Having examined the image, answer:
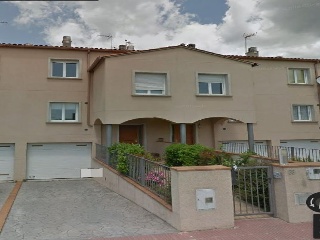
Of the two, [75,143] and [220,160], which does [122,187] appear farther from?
[75,143]

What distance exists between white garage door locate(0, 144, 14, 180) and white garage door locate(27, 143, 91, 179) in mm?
902

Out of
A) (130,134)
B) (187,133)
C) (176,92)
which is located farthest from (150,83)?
(187,133)

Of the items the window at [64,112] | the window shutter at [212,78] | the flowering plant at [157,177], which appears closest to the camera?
the flowering plant at [157,177]

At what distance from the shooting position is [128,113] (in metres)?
13.4

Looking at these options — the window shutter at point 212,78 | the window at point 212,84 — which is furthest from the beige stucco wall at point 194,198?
the window shutter at point 212,78

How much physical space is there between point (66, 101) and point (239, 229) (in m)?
12.7

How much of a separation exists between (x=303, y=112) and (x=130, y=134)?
12.4 meters

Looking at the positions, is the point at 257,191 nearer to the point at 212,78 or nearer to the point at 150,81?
the point at 150,81

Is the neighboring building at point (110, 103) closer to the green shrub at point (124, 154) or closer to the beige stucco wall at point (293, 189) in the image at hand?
the green shrub at point (124, 154)

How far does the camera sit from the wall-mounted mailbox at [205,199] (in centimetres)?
631

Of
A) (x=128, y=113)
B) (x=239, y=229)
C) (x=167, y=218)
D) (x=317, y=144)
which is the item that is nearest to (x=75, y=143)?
(x=128, y=113)

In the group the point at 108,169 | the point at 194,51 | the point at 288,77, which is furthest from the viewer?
the point at 288,77

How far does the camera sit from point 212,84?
15086mm

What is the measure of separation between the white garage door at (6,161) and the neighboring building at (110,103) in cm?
5
